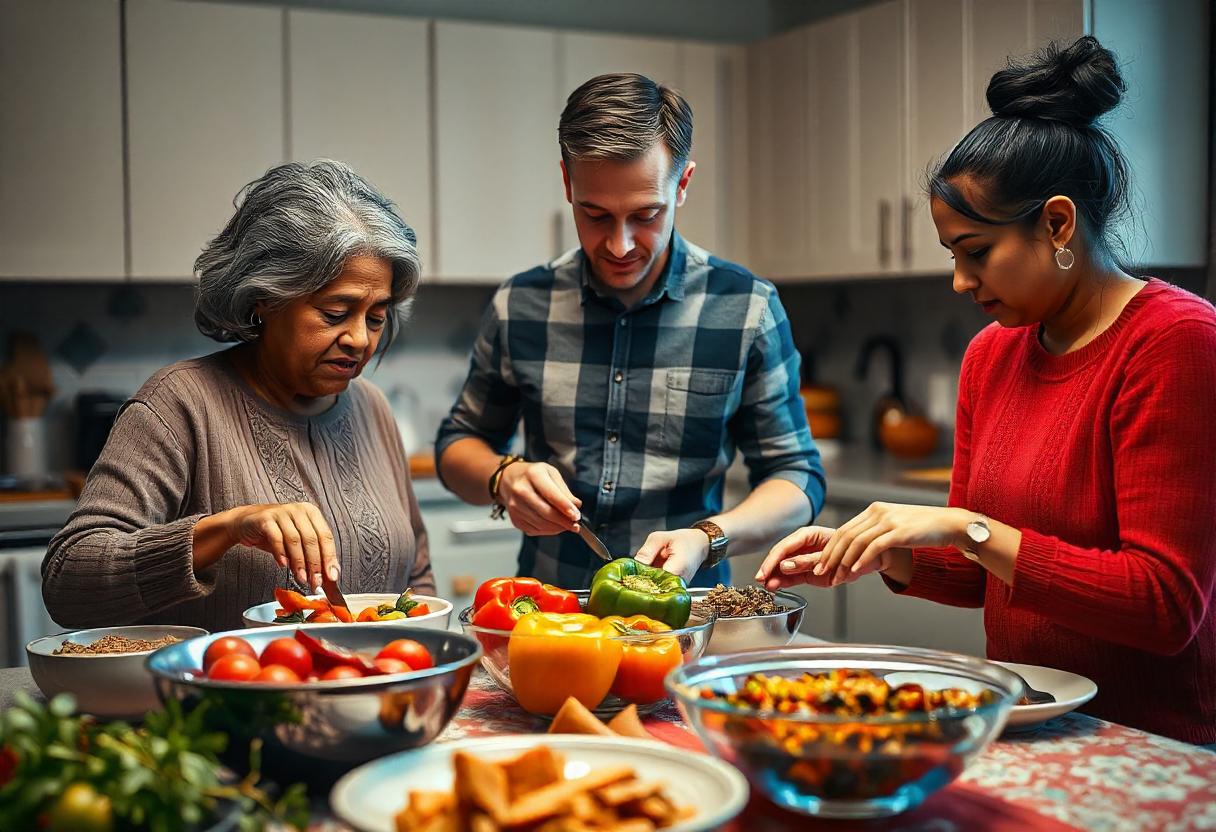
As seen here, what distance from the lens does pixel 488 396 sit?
232cm

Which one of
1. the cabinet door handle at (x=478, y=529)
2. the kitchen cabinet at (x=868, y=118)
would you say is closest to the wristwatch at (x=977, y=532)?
the kitchen cabinet at (x=868, y=118)

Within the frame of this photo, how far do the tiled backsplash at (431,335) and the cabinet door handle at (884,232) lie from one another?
12.7 inches

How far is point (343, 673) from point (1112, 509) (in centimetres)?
93

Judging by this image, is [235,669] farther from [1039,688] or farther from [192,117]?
[192,117]

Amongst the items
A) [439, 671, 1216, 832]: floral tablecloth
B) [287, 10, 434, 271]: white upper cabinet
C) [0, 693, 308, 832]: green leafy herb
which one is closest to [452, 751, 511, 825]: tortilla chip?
[0, 693, 308, 832]: green leafy herb

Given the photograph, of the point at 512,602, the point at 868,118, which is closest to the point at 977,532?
the point at 512,602

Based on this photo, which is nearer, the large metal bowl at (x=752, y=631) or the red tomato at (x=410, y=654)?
the red tomato at (x=410, y=654)

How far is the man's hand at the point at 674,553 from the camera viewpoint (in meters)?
1.65

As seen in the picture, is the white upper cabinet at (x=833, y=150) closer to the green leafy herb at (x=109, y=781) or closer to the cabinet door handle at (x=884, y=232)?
the cabinet door handle at (x=884, y=232)

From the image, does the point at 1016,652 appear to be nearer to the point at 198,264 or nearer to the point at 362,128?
the point at 198,264

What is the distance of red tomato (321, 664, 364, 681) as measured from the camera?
1.12 metres

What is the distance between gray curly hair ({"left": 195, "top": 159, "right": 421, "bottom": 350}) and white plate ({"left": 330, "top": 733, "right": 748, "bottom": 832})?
906 millimetres

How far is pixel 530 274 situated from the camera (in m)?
2.30

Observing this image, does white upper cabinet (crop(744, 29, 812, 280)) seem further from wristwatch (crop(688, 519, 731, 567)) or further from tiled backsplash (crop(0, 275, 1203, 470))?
wristwatch (crop(688, 519, 731, 567))
